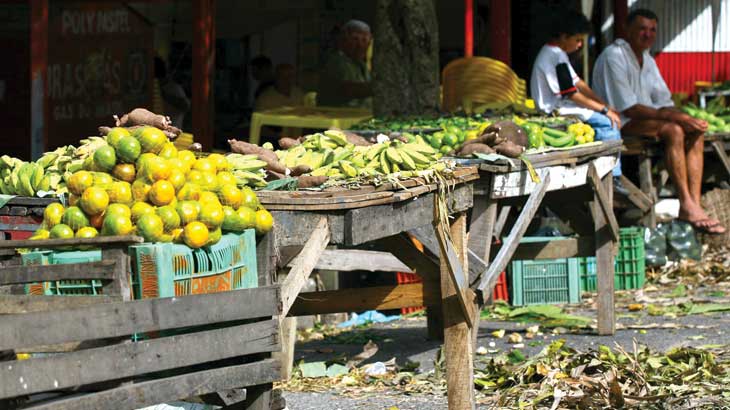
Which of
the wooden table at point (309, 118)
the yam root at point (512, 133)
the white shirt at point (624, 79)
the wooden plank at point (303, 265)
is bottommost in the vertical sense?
the wooden plank at point (303, 265)

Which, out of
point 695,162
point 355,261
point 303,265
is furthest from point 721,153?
point 303,265

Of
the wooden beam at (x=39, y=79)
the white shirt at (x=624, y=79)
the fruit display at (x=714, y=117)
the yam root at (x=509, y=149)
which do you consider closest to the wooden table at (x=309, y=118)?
the wooden beam at (x=39, y=79)

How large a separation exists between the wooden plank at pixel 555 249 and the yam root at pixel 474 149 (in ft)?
5.44

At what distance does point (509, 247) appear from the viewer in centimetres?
753

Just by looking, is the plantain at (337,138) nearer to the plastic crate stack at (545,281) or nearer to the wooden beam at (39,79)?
the plastic crate stack at (545,281)

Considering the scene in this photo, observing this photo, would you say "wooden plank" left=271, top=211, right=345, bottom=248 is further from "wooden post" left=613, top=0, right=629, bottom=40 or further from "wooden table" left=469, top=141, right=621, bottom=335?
"wooden post" left=613, top=0, right=629, bottom=40

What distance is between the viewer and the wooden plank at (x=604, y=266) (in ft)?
30.0

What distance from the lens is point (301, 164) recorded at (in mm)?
6414

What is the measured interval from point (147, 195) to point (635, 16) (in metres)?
8.34

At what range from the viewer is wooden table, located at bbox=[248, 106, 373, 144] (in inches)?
452

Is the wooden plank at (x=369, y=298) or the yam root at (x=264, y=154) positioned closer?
the yam root at (x=264, y=154)

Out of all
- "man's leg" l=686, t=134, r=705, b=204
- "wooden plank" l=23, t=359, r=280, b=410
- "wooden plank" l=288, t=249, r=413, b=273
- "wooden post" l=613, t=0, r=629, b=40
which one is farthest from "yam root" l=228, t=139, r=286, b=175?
"wooden post" l=613, t=0, r=629, b=40

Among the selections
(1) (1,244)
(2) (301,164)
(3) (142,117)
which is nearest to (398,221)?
(2) (301,164)

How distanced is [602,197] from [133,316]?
17.6 ft
